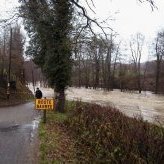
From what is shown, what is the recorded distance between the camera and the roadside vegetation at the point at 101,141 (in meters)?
10.5

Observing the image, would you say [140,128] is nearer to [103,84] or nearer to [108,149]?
[108,149]

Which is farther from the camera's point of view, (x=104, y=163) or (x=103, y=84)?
(x=103, y=84)

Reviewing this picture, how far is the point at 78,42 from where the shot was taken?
28.2 m

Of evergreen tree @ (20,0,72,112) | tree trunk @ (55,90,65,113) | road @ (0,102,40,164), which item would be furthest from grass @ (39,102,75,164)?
evergreen tree @ (20,0,72,112)

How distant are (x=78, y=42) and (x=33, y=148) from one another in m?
15.5

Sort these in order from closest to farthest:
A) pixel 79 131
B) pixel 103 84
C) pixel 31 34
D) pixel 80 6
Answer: pixel 79 131 → pixel 80 6 → pixel 31 34 → pixel 103 84

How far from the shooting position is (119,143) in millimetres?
11836

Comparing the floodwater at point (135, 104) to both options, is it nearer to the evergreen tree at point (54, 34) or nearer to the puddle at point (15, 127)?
the evergreen tree at point (54, 34)

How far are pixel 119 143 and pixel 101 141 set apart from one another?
203 cm

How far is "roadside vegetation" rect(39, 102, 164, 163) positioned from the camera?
415 inches

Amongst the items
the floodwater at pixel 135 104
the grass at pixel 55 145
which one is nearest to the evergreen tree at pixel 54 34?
the floodwater at pixel 135 104

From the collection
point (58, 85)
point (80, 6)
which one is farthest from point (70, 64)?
point (80, 6)

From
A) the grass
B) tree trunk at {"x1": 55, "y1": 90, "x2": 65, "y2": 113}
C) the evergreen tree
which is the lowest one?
the grass

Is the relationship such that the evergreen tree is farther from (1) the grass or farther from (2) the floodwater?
(1) the grass
